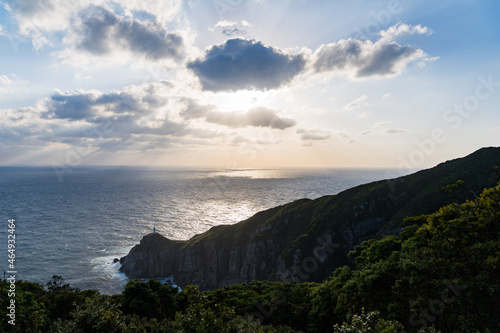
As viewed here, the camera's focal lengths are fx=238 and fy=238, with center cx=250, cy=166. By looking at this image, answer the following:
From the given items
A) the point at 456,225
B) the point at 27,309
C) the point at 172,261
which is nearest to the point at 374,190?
the point at 456,225

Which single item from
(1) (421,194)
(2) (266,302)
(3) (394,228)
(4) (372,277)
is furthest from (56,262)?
(1) (421,194)

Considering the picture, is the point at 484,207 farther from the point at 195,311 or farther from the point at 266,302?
the point at 266,302

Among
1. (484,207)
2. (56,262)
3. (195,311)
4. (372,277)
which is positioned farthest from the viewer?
(56,262)

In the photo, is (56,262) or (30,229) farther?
(30,229)

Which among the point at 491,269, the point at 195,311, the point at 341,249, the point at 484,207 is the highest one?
the point at 484,207

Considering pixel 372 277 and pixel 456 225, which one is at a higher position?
pixel 456 225

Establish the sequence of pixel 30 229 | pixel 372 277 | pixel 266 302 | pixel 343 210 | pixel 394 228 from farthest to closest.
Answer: pixel 30 229, pixel 343 210, pixel 394 228, pixel 266 302, pixel 372 277
